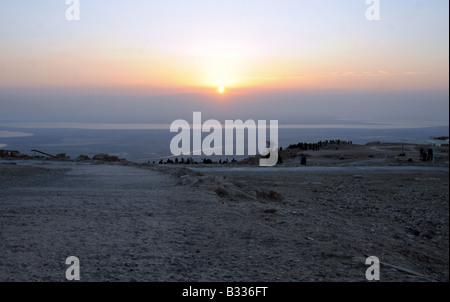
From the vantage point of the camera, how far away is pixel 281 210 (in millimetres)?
10141

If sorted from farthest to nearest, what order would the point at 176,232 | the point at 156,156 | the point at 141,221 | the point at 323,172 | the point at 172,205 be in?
1. the point at 156,156
2. the point at 323,172
3. the point at 172,205
4. the point at 141,221
5. the point at 176,232

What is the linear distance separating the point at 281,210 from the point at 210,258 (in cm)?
436

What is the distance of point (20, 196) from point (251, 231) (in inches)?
229

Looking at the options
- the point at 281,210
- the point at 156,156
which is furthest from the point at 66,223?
the point at 156,156

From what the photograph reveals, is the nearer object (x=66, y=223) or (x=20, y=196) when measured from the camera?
(x=66, y=223)

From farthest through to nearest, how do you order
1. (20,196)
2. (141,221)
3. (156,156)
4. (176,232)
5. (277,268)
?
(156,156), (20,196), (141,221), (176,232), (277,268)

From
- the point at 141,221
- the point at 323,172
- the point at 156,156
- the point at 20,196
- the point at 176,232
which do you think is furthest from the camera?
the point at 156,156

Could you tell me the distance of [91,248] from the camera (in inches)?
241
